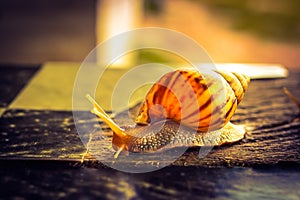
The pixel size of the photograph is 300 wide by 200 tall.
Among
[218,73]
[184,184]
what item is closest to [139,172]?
[184,184]

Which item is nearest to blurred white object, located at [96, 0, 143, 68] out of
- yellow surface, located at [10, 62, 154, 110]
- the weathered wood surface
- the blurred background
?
the blurred background

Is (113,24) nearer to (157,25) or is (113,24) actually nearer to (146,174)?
(157,25)

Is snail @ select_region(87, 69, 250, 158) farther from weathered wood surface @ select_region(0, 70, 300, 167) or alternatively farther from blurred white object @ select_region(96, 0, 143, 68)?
blurred white object @ select_region(96, 0, 143, 68)

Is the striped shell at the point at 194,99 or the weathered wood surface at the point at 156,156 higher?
the striped shell at the point at 194,99

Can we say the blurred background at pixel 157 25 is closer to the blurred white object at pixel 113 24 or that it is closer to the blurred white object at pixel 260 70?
the blurred white object at pixel 113 24

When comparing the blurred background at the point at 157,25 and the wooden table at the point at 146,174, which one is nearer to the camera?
the wooden table at the point at 146,174

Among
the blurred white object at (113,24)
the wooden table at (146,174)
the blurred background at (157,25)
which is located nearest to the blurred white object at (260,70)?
the wooden table at (146,174)

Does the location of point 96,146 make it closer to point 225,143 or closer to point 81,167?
point 81,167
